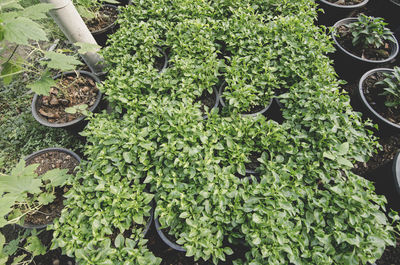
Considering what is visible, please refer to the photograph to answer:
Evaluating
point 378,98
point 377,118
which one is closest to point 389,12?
point 378,98

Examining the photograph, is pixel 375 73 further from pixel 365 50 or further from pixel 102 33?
pixel 102 33

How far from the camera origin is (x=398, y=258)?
6.92ft

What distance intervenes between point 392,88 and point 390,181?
104cm

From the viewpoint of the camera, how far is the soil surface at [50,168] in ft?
7.30

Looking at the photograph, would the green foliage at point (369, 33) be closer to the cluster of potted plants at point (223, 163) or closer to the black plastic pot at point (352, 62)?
the black plastic pot at point (352, 62)

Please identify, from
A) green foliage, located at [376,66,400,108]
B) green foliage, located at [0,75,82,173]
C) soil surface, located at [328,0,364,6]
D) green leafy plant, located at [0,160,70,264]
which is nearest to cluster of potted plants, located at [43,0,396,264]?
green leafy plant, located at [0,160,70,264]

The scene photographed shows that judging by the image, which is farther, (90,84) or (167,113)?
(90,84)

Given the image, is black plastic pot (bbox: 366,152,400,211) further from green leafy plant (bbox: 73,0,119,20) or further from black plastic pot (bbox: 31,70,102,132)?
green leafy plant (bbox: 73,0,119,20)

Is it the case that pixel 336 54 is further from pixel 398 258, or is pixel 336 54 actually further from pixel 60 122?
pixel 60 122

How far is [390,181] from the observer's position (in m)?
2.27

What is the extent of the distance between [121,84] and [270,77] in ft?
4.83

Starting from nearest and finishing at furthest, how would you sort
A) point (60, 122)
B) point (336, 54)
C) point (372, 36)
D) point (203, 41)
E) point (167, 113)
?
point (167, 113) → point (203, 41) → point (60, 122) → point (372, 36) → point (336, 54)

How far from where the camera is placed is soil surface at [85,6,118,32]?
3.64 metres

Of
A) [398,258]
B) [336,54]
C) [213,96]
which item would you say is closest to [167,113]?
[213,96]
